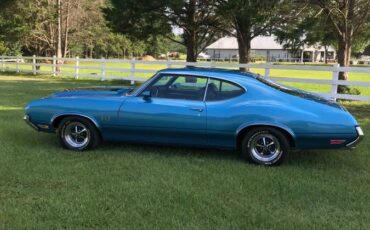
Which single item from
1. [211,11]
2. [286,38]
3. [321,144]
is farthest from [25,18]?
[321,144]

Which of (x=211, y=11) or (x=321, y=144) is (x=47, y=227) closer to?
(x=321, y=144)

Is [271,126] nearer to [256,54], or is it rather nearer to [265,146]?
[265,146]

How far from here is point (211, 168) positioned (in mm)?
6633

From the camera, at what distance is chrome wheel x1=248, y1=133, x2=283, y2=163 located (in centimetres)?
678

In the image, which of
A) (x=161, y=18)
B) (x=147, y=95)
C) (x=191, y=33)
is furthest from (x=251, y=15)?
(x=147, y=95)

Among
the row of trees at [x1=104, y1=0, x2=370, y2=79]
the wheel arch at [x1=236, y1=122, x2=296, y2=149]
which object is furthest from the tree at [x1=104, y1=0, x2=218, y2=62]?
the wheel arch at [x1=236, y1=122, x2=296, y2=149]

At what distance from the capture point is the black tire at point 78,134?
7430 mm

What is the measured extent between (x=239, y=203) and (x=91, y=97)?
10.6ft

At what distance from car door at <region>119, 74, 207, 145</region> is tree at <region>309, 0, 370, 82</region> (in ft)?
33.7

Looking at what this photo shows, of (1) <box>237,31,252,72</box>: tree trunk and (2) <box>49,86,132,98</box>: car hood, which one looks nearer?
(2) <box>49,86,132,98</box>: car hood

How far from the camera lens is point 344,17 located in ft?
53.1

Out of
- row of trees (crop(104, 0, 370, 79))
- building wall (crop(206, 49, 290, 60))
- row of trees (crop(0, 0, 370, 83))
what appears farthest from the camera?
building wall (crop(206, 49, 290, 60))

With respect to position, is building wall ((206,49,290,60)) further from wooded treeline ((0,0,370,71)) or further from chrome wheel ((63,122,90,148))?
chrome wheel ((63,122,90,148))

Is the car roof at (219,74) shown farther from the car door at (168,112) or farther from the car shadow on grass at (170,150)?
the car shadow on grass at (170,150)
